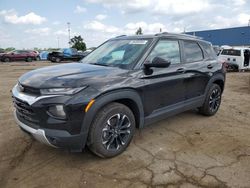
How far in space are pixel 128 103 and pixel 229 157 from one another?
1.73 m

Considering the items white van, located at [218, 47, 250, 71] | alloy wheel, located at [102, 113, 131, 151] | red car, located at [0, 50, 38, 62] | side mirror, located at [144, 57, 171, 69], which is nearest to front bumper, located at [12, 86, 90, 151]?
alloy wheel, located at [102, 113, 131, 151]

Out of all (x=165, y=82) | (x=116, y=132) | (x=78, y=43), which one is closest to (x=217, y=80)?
(x=165, y=82)

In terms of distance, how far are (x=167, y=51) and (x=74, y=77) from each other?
1.82 m

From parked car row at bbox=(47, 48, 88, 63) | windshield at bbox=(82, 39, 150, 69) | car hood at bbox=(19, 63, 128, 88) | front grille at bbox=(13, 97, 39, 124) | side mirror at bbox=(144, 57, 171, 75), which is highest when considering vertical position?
parked car row at bbox=(47, 48, 88, 63)

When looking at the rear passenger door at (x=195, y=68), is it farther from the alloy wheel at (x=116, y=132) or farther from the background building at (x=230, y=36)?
the background building at (x=230, y=36)

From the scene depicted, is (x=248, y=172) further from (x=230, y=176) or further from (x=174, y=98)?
(x=174, y=98)

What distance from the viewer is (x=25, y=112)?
2914 millimetres

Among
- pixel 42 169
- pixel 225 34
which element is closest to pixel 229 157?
pixel 42 169

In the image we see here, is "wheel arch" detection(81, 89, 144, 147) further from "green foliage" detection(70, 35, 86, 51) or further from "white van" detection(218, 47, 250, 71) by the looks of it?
"green foliage" detection(70, 35, 86, 51)

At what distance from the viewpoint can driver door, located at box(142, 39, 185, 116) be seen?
11.5 ft

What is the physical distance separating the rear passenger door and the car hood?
1.54m

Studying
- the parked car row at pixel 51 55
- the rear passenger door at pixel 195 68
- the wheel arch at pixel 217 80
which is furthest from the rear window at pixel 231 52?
the parked car row at pixel 51 55

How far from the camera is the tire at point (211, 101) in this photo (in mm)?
4934

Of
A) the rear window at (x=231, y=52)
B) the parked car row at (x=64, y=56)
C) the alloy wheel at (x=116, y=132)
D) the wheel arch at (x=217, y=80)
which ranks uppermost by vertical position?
the parked car row at (x=64, y=56)
